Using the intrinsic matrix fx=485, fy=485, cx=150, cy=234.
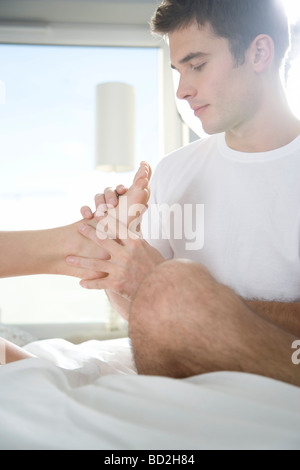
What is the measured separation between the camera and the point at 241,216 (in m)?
1.37

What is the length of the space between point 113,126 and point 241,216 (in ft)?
4.45

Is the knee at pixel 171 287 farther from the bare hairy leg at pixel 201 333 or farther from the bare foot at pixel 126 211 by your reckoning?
the bare foot at pixel 126 211

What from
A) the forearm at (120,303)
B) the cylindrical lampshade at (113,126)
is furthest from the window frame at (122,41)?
the forearm at (120,303)

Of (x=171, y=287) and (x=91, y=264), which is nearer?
(x=171, y=287)

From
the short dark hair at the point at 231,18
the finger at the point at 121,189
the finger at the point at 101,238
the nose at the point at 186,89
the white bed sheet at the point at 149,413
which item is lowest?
the white bed sheet at the point at 149,413

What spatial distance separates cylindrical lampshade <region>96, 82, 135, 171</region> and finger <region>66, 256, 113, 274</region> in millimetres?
1343

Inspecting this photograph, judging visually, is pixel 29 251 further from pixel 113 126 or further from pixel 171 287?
pixel 113 126

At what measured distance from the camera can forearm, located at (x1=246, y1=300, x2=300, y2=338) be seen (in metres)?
1.07

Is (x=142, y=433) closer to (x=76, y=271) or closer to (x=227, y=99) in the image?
(x=76, y=271)

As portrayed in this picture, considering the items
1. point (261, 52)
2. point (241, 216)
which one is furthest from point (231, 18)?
point (241, 216)

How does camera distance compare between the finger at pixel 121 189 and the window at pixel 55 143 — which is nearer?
the finger at pixel 121 189

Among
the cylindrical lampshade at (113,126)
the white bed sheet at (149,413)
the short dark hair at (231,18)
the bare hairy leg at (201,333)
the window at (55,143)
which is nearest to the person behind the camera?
the white bed sheet at (149,413)

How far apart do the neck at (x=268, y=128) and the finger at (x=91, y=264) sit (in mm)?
557

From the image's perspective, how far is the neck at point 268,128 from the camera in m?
1.42
